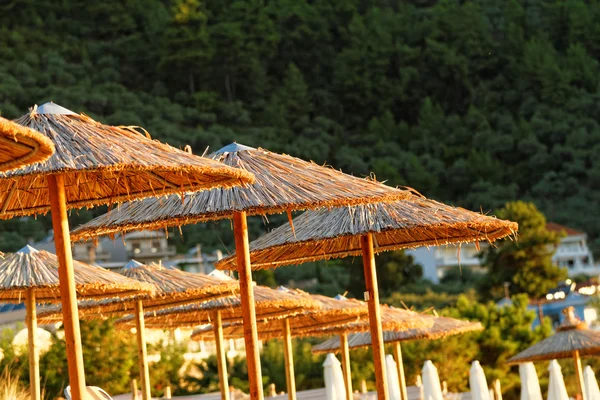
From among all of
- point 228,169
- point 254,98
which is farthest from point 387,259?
point 228,169

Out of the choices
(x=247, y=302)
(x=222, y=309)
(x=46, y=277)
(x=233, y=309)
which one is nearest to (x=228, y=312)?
(x=233, y=309)

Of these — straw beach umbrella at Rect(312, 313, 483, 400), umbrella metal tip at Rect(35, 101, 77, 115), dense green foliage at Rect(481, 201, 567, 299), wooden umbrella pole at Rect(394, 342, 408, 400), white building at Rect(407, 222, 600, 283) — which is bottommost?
wooden umbrella pole at Rect(394, 342, 408, 400)

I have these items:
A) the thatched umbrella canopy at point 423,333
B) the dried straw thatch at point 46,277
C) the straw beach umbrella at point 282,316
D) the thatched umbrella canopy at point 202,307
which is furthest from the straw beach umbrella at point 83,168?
the thatched umbrella canopy at point 423,333

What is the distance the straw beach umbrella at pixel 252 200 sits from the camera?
A: 292 inches

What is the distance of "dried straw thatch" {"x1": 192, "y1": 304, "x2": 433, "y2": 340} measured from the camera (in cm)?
1331

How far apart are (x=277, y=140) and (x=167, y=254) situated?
16456 millimetres

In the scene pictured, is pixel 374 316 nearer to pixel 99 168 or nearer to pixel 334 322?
pixel 99 168

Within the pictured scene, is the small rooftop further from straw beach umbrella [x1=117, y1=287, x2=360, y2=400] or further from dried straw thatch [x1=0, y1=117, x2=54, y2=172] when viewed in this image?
dried straw thatch [x1=0, y1=117, x2=54, y2=172]

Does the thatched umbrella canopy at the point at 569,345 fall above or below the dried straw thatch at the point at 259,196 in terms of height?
below

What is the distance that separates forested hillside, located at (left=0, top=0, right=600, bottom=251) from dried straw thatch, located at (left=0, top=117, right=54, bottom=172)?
56.6m

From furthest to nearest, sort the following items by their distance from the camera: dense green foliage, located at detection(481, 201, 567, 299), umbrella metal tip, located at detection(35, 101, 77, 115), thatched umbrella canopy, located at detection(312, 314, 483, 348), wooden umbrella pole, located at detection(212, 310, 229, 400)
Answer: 1. dense green foliage, located at detection(481, 201, 567, 299)
2. thatched umbrella canopy, located at detection(312, 314, 483, 348)
3. wooden umbrella pole, located at detection(212, 310, 229, 400)
4. umbrella metal tip, located at detection(35, 101, 77, 115)

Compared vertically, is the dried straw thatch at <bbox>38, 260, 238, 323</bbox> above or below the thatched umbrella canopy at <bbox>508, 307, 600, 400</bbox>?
above

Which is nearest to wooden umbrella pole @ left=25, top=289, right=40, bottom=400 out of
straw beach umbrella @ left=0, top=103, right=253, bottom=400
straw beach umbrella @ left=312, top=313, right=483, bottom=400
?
straw beach umbrella @ left=0, top=103, right=253, bottom=400

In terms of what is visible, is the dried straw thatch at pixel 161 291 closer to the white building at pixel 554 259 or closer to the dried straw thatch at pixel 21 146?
the dried straw thatch at pixel 21 146
